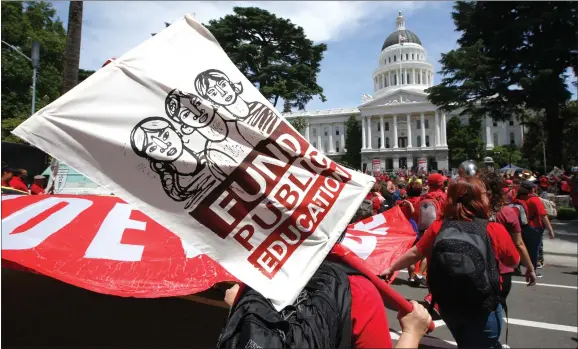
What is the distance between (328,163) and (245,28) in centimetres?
2163

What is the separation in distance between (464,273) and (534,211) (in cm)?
527

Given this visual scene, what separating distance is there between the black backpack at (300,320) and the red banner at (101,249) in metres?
1.46

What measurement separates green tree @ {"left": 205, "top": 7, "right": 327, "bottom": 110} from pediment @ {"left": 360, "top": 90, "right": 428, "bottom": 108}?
69235 mm

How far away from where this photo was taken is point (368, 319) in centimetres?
143

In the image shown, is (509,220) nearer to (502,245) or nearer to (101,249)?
(502,245)

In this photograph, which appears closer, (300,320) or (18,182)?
(300,320)

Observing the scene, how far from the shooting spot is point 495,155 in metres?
59.2

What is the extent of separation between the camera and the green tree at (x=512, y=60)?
1531cm

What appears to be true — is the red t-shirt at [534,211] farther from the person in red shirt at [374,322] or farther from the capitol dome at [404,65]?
the capitol dome at [404,65]

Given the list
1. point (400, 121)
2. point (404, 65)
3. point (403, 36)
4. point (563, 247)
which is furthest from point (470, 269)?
point (403, 36)

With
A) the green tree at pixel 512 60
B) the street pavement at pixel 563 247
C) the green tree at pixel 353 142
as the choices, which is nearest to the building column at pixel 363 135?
the green tree at pixel 353 142

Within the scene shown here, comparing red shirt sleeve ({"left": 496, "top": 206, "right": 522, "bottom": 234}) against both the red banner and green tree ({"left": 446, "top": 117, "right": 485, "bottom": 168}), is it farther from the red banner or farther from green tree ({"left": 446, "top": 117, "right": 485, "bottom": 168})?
green tree ({"left": 446, "top": 117, "right": 485, "bottom": 168})

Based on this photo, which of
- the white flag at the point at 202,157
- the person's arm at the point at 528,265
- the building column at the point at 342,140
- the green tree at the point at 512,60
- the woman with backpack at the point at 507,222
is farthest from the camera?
the building column at the point at 342,140

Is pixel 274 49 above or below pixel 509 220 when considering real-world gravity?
above
